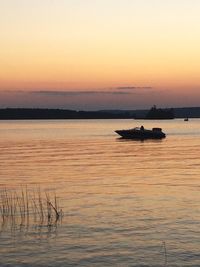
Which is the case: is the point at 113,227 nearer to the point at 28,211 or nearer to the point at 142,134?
the point at 28,211

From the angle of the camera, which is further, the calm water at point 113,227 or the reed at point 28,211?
the reed at point 28,211

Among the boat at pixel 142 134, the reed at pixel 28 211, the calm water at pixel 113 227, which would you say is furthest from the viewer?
the boat at pixel 142 134

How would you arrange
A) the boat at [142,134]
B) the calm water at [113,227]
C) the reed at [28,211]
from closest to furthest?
the calm water at [113,227], the reed at [28,211], the boat at [142,134]

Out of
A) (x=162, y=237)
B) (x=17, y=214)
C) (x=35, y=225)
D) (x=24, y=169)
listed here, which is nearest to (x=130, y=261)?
(x=162, y=237)

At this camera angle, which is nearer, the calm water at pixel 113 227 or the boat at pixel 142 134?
the calm water at pixel 113 227

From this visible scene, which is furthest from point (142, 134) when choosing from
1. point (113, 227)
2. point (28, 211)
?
point (113, 227)

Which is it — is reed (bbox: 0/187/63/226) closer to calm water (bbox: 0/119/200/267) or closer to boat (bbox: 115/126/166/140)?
calm water (bbox: 0/119/200/267)

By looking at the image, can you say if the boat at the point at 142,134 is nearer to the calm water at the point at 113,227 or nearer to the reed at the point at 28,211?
the calm water at the point at 113,227

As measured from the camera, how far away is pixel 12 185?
41906 millimetres

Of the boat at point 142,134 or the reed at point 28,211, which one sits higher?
the boat at point 142,134

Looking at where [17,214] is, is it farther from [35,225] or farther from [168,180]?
Answer: [168,180]

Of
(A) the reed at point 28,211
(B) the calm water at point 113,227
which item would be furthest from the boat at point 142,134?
(A) the reed at point 28,211

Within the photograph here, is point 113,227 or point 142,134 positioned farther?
point 142,134

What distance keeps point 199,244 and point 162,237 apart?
2.06m
